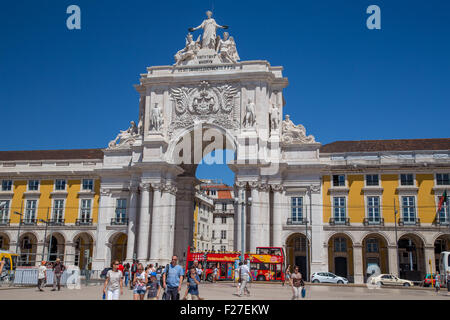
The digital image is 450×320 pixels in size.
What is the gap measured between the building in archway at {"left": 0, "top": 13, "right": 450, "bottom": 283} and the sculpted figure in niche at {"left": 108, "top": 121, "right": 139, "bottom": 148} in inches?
5.2

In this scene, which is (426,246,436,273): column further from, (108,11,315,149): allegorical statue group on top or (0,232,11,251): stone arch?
(0,232,11,251): stone arch

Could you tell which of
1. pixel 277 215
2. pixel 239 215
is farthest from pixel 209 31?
pixel 277 215

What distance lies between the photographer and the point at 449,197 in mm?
49344

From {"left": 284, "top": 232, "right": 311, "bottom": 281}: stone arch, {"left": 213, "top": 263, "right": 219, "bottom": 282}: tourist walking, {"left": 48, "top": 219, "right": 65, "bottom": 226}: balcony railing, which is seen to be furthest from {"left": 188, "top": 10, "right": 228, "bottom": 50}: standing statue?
{"left": 48, "top": 219, "right": 65, "bottom": 226}: balcony railing

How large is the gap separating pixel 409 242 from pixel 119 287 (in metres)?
43.7

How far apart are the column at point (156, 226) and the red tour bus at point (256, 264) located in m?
5.78

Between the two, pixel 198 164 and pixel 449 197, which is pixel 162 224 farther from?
pixel 449 197

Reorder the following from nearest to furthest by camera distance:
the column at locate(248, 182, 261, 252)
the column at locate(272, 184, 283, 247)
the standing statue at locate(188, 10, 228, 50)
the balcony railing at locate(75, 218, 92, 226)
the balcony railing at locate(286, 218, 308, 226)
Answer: the column at locate(248, 182, 261, 252), the column at locate(272, 184, 283, 247), the balcony railing at locate(286, 218, 308, 226), the standing statue at locate(188, 10, 228, 50), the balcony railing at locate(75, 218, 92, 226)

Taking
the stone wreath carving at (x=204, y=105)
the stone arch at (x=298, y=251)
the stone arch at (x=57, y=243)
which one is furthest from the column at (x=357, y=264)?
the stone arch at (x=57, y=243)

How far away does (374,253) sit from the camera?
52.4m

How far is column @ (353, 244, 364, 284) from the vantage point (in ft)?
165

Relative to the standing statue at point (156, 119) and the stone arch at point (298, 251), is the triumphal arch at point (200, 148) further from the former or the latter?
the stone arch at point (298, 251)

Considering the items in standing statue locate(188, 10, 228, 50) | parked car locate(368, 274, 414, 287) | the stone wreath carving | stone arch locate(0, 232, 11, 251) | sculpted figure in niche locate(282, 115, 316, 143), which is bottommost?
parked car locate(368, 274, 414, 287)

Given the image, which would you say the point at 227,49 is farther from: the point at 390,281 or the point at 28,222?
the point at 28,222
